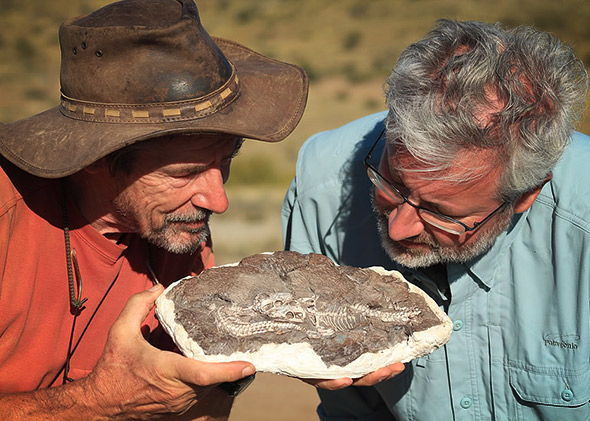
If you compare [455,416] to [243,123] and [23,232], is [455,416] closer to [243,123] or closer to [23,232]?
[243,123]

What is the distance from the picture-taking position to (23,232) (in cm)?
237

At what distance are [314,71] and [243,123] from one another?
1362cm

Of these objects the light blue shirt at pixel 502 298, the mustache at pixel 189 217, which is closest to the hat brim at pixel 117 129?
the mustache at pixel 189 217

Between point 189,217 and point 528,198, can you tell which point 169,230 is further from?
point 528,198

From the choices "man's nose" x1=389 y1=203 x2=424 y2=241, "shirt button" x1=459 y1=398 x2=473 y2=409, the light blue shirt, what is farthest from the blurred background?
"man's nose" x1=389 y1=203 x2=424 y2=241

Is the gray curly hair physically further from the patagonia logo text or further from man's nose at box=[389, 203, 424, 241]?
the patagonia logo text

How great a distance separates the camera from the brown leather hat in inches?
87.4

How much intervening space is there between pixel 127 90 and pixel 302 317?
1001 mm

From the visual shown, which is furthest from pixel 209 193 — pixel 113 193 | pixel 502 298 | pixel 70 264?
pixel 502 298

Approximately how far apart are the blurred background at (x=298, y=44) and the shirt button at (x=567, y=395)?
5966 mm

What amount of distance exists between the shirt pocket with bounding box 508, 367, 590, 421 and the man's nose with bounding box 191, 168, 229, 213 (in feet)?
4.66

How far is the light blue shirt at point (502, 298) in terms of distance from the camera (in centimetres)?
262

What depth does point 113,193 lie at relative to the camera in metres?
2.48

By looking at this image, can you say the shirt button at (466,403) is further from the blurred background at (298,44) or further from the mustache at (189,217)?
the blurred background at (298,44)
